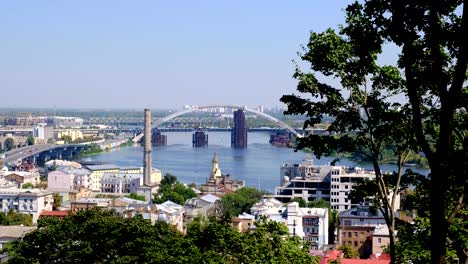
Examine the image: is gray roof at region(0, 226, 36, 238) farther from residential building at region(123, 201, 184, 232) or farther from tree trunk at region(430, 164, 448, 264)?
tree trunk at region(430, 164, 448, 264)

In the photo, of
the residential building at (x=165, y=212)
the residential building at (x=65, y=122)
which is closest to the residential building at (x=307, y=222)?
the residential building at (x=165, y=212)

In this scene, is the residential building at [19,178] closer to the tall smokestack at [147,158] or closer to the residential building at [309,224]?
the tall smokestack at [147,158]

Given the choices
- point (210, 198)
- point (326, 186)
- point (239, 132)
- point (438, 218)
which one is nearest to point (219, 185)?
point (326, 186)

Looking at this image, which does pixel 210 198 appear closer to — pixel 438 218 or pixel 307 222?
pixel 307 222

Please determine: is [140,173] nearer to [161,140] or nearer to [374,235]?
[374,235]

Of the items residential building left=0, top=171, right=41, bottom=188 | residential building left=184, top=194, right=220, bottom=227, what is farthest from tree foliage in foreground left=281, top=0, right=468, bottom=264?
residential building left=0, top=171, right=41, bottom=188
